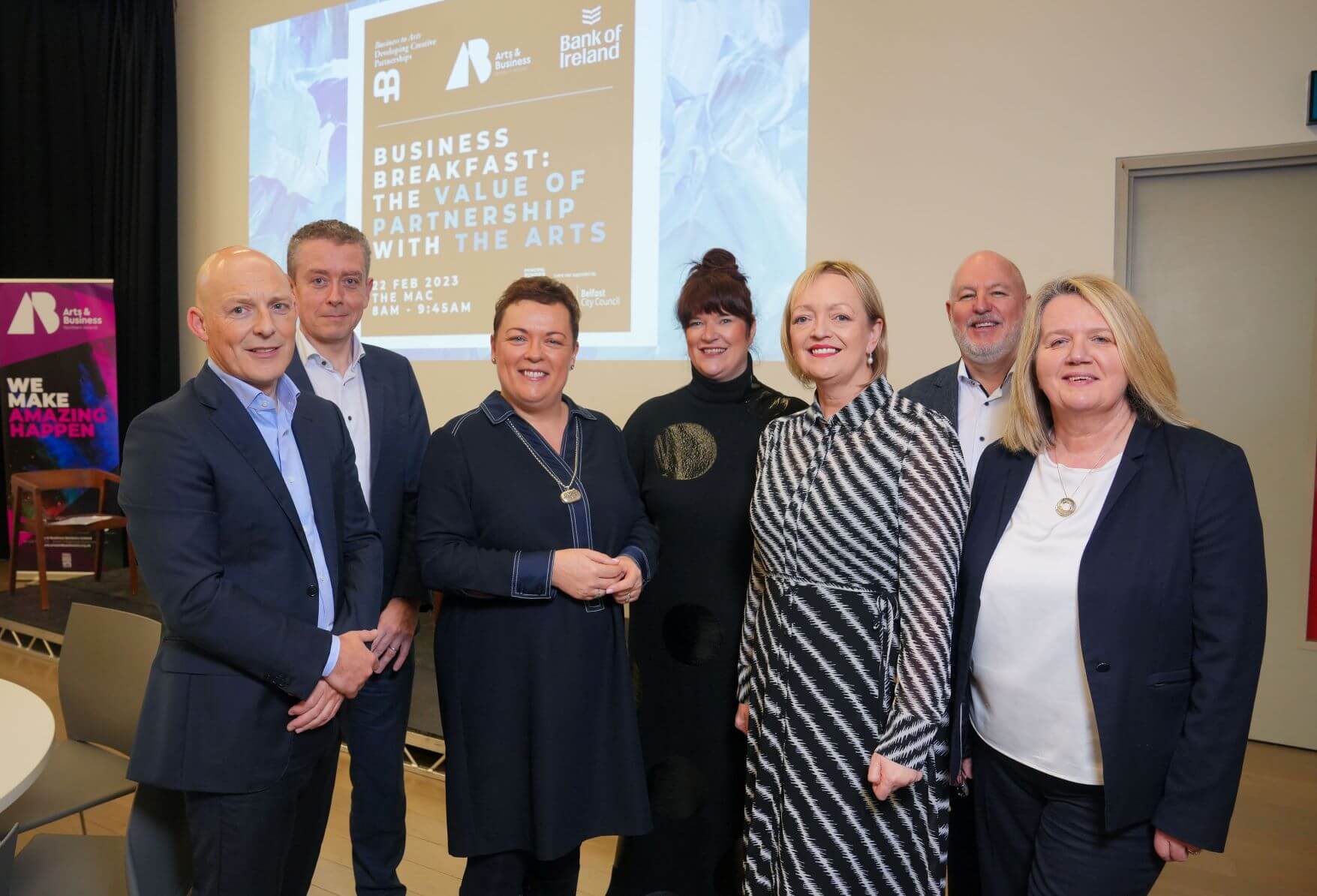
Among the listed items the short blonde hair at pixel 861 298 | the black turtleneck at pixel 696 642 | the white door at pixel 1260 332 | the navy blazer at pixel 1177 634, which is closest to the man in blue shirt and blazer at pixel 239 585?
the black turtleneck at pixel 696 642

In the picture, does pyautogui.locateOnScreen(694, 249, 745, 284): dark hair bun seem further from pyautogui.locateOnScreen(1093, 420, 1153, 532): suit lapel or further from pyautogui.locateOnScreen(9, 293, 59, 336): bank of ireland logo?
pyautogui.locateOnScreen(9, 293, 59, 336): bank of ireland logo

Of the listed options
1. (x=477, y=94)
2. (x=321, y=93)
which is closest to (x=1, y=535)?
(x=321, y=93)

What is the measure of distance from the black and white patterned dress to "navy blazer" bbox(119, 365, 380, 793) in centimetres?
83

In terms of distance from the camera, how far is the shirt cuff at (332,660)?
4.84ft

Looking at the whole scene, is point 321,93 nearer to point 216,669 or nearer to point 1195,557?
point 216,669

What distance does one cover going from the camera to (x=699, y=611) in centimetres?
188

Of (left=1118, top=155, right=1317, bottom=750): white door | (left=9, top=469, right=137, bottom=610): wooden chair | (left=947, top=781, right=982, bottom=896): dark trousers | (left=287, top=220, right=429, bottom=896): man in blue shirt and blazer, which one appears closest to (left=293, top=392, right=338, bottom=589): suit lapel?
(left=287, top=220, right=429, bottom=896): man in blue shirt and blazer

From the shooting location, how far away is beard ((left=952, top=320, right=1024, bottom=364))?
2.13m

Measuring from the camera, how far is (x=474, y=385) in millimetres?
5023

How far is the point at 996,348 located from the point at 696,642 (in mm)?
1029

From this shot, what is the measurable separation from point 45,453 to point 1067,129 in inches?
242

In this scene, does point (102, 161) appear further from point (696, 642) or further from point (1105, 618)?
point (1105, 618)

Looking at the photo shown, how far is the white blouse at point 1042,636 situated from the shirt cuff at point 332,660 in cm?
→ 109

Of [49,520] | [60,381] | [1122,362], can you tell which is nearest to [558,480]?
[1122,362]
